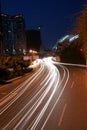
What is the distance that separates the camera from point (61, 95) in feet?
97.1

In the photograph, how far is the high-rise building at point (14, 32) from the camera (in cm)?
16188

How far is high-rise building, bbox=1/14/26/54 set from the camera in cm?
16188

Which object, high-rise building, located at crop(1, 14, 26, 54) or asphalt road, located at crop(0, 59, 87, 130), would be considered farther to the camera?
high-rise building, located at crop(1, 14, 26, 54)

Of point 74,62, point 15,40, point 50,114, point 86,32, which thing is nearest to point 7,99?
point 50,114

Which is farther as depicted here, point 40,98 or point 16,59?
point 16,59

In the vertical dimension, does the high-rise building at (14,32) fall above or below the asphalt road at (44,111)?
above

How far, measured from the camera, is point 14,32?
566ft

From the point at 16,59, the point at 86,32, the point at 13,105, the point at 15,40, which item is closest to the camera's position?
the point at 13,105

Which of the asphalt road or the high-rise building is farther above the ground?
the high-rise building

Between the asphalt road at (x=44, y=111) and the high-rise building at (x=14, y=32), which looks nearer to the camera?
the asphalt road at (x=44, y=111)

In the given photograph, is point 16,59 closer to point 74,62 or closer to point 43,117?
point 74,62

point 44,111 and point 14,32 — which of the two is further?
point 14,32

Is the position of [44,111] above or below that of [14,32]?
below

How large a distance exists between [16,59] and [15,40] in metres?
102
